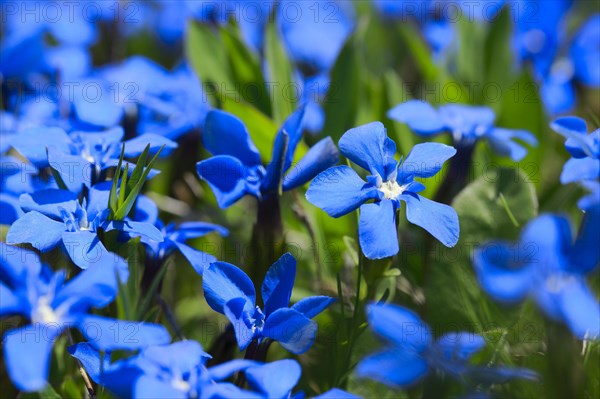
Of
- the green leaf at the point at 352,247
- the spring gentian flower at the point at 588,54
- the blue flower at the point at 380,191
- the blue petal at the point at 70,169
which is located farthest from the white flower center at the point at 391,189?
→ the spring gentian flower at the point at 588,54

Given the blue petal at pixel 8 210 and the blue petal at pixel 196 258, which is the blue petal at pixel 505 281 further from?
the blue petal at pixel 8 210

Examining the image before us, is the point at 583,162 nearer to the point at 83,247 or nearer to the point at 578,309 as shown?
the point at 578,309

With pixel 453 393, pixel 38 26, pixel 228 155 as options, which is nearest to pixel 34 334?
pixel 228 155

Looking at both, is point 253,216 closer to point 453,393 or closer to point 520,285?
point 453,393

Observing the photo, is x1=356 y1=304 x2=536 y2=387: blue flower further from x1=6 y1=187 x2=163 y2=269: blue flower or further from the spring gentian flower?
the spring gentian flower

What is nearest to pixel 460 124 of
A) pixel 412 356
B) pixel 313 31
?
pixel 412 356
